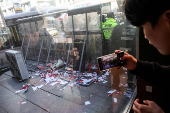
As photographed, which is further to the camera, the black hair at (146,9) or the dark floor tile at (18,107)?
the dark floor tile at (18,107)

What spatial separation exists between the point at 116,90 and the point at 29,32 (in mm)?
5605

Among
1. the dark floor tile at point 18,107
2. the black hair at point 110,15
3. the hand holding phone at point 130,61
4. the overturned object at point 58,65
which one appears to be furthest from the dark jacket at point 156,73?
the overturned object at point 58,65

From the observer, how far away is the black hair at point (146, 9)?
1.80ft

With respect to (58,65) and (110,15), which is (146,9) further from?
(58,65)

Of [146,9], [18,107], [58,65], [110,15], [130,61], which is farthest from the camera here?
[58,65]

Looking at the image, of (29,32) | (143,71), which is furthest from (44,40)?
(143,71)

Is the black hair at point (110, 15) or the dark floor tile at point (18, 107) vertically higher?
the black hair at point (110, 15)

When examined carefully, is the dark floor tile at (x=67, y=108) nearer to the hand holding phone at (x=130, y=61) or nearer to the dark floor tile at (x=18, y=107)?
the dark floor tile at (x=18, y=107)

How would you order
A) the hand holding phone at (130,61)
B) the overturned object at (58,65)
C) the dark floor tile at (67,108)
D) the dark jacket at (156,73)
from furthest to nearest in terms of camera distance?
the overturned object at (58,65), the dark floor tile at (67,108), the hand holding phone at (130,61), the dark jacket at (156,73)

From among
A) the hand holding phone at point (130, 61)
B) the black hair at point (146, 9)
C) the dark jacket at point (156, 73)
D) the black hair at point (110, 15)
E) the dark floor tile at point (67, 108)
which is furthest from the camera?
the black hair at point (110, 15)

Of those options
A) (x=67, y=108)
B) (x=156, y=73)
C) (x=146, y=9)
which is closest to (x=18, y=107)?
(x=67, y=108)

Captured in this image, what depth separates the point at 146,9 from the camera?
0.58 meters

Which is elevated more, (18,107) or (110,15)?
(110,15)

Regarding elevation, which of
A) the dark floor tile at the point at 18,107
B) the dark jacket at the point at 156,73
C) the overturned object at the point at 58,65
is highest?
the dark jacket at the point at 156,73
